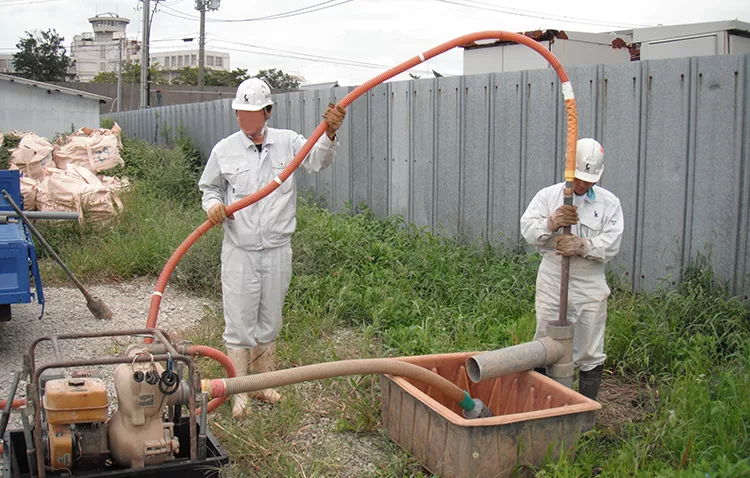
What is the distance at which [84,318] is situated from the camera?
7367 mm

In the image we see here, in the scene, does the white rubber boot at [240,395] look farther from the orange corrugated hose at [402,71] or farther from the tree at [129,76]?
the tree at [129,76]

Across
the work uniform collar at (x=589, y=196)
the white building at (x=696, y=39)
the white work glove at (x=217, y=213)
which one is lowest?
the white work glove at (x=217, y=213)

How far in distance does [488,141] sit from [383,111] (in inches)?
80.2

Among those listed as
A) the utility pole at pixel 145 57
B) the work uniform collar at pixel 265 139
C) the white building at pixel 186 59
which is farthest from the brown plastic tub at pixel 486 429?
the white building at pixel 186 59

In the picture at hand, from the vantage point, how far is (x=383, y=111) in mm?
9648

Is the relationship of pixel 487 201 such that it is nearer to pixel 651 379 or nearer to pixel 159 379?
pixel 651 379

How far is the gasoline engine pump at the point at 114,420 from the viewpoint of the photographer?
3.19m

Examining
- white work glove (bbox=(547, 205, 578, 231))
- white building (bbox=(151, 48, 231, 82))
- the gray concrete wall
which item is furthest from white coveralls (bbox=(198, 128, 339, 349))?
white building (bbox=(151, 48, 231, 82))

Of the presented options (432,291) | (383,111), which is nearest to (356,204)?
(383,111)

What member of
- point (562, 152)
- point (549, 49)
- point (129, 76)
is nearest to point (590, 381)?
point (562, 152)

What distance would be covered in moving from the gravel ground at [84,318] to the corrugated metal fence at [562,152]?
117 inches

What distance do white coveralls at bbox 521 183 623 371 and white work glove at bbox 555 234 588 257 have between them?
19cm

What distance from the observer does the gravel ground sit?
6203mm

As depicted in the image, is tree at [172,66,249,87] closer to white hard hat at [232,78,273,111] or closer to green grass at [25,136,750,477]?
green grass at [25,136,750,477]
